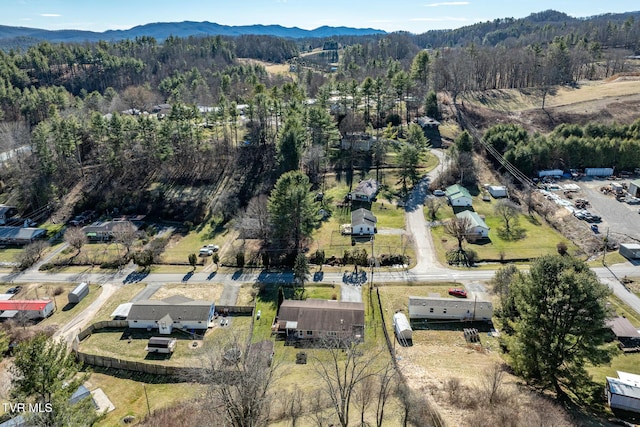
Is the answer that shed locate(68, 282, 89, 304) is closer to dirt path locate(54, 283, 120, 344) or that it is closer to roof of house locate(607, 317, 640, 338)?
dirt path locate(54, 283, 120, 344)

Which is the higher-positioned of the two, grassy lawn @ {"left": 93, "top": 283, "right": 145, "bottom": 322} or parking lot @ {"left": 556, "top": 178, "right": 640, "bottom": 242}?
parking lot @ {"left": 556, "top": 178, "right": 640, "bottom": 242}

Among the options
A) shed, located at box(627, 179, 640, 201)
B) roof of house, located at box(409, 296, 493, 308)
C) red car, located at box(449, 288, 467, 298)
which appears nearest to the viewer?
roof of house, located at box(409, 296, 493, 308)

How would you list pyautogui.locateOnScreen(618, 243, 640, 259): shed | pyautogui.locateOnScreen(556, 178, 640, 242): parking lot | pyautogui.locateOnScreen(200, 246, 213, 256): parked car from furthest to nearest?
pyautogui.locateOnScreen(200, 246, 213, 256): parked car
pyautogui.locateOnScreen(556, 178, 640, 242): parking lot
pyautogui.locateOnScreen(618, 243, 640, 259): shed

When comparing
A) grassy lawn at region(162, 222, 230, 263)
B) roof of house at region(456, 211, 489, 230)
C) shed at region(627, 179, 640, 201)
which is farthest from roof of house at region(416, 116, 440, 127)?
grassy lawn at region(162, 222, 230, 263)

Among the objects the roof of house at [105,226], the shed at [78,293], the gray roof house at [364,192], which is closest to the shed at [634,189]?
the gray roof house at [364,192]

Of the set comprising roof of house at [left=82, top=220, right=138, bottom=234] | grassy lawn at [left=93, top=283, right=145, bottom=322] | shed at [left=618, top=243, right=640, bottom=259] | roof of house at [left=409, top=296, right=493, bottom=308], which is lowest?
grassy lawn at [left=93, top=283, right=145, bottom=322]

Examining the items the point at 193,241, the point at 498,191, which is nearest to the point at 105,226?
the point at 193,241
